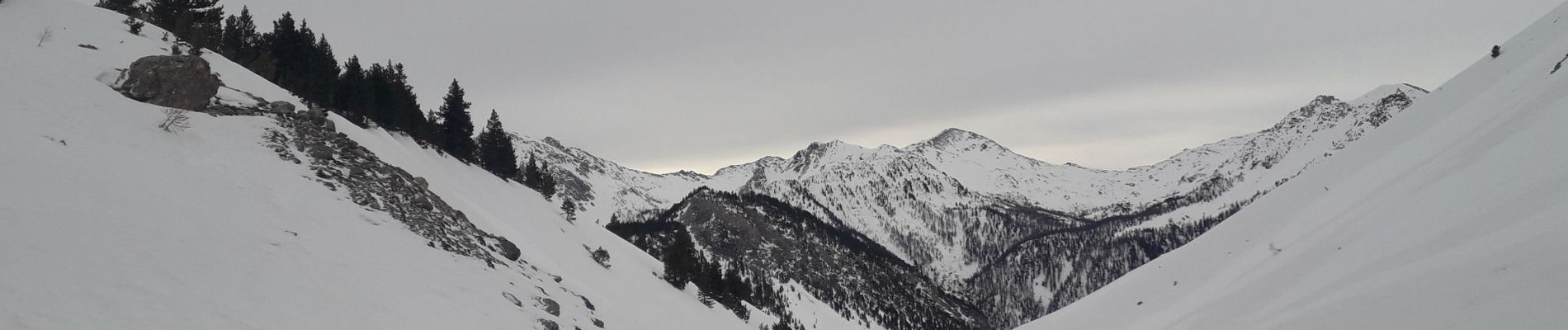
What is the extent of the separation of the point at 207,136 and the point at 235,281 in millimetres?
9520

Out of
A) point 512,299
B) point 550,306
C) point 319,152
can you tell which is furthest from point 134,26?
point 550,306

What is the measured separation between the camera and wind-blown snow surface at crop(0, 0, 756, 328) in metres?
7.24

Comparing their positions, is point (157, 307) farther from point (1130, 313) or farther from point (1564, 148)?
point (1130, 313)

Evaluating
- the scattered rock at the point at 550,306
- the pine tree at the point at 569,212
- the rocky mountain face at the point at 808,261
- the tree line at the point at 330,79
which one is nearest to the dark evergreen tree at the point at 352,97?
the tree line at the point at 330,79

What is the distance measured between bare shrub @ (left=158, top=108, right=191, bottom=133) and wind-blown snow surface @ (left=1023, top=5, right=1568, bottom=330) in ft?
73.8

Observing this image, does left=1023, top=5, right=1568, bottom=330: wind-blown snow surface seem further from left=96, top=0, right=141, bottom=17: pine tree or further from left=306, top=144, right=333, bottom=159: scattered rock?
left=96, top=0, right=141, bottom=17: pine tree

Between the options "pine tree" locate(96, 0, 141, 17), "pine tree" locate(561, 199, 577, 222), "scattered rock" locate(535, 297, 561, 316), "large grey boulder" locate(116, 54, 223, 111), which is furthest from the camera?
"pine tree" locate(561, 199, 577, 222)

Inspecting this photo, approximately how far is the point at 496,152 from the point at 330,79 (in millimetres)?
15001

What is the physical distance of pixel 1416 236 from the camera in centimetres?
802

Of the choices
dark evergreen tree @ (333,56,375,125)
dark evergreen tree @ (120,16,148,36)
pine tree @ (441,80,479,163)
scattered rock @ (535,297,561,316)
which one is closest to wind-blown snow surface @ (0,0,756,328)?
scattered rock @ (535,297,561,316)

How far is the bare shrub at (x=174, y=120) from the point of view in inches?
555

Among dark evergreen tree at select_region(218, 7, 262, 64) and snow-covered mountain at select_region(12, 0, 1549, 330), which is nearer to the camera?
snow-covered mountain at select_region(12, 0, 1549, 330)

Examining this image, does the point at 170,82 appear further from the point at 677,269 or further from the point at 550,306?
the point at 677,269

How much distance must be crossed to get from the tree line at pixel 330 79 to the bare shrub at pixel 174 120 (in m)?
7.69
